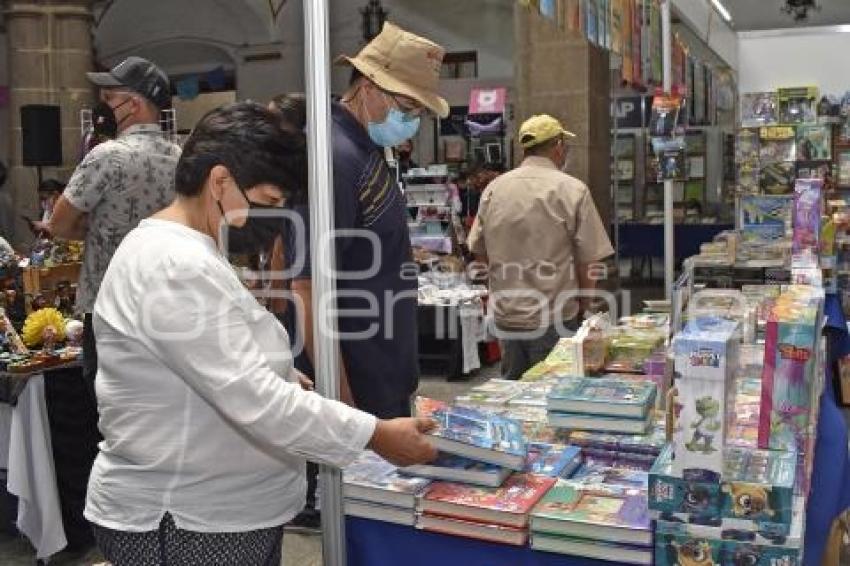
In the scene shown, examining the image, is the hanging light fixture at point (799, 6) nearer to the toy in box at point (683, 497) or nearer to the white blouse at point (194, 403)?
the toy in box at point (683, 497)

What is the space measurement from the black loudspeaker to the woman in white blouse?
891 centimetres

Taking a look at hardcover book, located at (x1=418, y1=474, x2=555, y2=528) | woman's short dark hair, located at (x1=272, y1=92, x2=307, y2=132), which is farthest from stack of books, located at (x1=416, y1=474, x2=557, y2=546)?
woman's short dark hair, located at (x1=272, y1=92, x2=307, y2=132)

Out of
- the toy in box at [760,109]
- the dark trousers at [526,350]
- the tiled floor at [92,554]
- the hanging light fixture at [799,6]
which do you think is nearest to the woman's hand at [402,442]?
the tiled floor at [92,554]

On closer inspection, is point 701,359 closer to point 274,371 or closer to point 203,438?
point 274,371

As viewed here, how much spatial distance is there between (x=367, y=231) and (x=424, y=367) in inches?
186

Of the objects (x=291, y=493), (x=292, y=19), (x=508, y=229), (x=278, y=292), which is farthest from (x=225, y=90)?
(x=291, y=493)

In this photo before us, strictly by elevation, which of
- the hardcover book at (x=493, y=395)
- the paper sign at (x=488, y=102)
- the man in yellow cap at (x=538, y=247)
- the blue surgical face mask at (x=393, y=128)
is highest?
the paper sign at (x=488, y=102)

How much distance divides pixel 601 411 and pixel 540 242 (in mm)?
1679

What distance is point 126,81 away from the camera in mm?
3195

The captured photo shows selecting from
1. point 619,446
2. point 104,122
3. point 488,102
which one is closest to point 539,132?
point 104,122

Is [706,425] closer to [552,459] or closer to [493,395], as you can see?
[552,459]

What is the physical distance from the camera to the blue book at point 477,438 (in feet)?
5.73

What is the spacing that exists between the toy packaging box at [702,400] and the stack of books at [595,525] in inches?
5.8

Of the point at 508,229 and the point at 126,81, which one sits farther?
the point at 508,229
